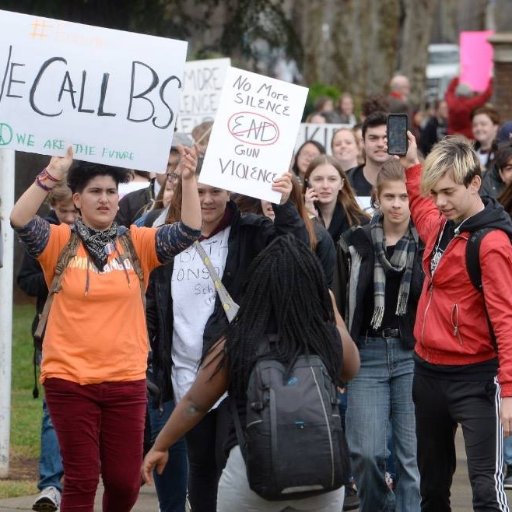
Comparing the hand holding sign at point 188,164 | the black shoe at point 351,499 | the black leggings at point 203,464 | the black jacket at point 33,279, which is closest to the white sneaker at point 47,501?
the black jacket at point 33,279

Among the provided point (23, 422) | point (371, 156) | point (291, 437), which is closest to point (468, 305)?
point (291, 437)

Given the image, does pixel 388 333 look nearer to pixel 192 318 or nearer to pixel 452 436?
pixel 452 436

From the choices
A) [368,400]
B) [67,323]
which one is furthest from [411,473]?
[67,323]

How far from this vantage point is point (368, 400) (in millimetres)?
7246

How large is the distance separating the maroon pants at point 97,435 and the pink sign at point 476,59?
65.0 ft

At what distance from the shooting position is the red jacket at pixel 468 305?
6.10 m

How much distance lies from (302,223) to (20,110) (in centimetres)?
128

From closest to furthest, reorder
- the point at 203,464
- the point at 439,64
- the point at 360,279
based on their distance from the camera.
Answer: the point at 203,464 < the point at 360,279 < the point at 439,64

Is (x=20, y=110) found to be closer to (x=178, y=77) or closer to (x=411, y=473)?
(x=178, y=77)

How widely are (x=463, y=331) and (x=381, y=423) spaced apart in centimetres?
110

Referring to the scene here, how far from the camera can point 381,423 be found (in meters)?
7.23

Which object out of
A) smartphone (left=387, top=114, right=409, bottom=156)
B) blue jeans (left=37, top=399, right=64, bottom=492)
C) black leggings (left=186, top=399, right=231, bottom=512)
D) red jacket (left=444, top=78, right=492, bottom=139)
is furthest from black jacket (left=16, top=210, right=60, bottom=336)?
red jacket (left=444, top=78, right=492, bottom=139)

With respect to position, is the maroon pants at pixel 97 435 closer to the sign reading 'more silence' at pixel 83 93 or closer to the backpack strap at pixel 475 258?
the sign reading 'more silence' at pixel 83 93

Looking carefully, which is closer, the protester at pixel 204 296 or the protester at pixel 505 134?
A: the protester at pixel 204 296
